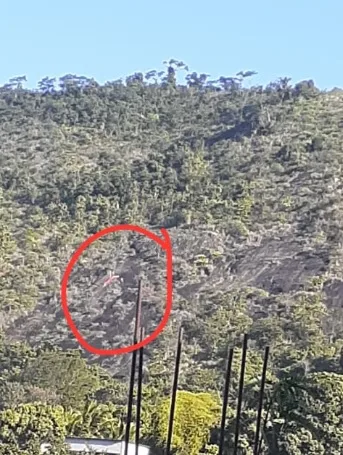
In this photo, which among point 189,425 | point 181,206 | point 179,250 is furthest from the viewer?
point 181,206

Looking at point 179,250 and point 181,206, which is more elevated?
point 181,206

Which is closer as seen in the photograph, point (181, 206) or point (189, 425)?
point (189, 425)

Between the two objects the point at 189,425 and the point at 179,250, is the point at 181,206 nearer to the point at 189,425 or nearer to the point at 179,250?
the point at 179,250

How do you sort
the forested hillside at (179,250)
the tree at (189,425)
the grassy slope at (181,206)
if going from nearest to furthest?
the tree at (189,425) → the forested hillside at (179,250) → the grassy slope at (181,206)

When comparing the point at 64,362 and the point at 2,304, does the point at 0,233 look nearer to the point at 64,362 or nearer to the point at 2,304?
the point at 2,304

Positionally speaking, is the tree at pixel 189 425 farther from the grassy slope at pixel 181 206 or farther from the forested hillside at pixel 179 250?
the grassy slope at pixel 181 206

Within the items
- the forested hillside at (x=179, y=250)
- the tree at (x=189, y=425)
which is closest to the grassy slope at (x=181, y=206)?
the forested hillside at (x=179, y=250)

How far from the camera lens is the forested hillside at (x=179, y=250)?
17922 millimetres

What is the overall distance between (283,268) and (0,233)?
931 centimetres

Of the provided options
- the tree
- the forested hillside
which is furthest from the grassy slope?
the tree

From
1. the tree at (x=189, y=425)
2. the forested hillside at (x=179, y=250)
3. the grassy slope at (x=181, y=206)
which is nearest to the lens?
the tree at (x=189, y=425)

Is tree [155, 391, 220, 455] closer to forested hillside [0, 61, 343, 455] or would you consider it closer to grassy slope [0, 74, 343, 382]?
forested hillside [0, 61, 343, 455]

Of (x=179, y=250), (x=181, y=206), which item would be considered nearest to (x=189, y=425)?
(x=179, y=250)

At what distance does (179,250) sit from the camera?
1320 inches
